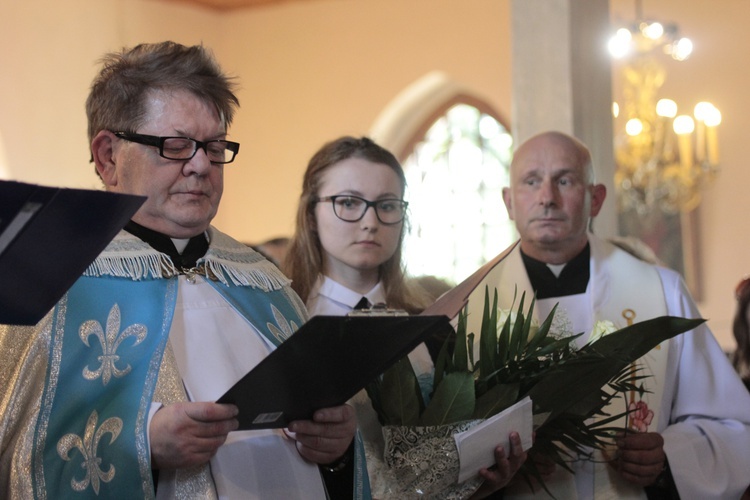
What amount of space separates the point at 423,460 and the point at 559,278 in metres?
1.27

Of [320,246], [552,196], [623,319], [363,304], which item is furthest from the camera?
[623,319]

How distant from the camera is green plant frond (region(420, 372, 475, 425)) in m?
2.82

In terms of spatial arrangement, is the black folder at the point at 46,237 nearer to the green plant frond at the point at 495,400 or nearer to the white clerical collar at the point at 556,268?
the green plant frond at the point at 495,400

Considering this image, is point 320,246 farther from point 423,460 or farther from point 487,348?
point 423,460

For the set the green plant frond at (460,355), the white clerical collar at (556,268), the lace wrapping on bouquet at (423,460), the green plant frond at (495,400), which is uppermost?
the white clerical collar at (556,268)

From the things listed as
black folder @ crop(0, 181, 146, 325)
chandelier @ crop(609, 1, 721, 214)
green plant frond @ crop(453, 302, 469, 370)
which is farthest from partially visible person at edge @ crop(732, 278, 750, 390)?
chandelier @ crop(609, 1, 721, 214)

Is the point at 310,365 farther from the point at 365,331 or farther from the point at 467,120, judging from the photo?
the point at 467,120

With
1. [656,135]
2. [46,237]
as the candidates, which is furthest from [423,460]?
[656,135]

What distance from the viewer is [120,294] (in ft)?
8.27

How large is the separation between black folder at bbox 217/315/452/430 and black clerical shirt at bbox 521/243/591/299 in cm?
161

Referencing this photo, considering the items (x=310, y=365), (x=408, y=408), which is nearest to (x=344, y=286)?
(x=408, y=408)

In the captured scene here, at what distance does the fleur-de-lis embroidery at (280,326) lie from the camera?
2.71 meters

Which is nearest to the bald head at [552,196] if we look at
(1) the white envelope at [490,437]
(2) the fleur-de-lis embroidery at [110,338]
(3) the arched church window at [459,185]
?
(1) the white envelope at [490,437]

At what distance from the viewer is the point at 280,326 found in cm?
275
